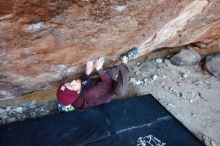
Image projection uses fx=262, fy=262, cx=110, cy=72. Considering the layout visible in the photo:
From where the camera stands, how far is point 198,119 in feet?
6.88

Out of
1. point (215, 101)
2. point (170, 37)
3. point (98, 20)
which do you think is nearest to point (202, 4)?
point (170, 37)

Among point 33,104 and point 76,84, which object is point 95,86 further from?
point 33,104

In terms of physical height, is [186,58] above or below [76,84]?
below

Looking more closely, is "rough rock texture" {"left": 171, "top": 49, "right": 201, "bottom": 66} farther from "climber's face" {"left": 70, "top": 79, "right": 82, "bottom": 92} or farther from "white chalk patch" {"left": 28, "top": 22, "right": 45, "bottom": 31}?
"white chalk patch" {"left": 28, "top": 22, "right": 45, "bottom": 31}

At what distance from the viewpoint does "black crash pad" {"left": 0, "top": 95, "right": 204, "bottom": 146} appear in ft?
5.66

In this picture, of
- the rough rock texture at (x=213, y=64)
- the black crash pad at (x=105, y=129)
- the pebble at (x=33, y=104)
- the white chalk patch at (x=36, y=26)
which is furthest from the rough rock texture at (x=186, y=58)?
the white chalk patch at (x=36, y=26)

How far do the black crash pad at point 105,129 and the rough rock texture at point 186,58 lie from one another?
0.84 meters

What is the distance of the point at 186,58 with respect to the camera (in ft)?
8.95

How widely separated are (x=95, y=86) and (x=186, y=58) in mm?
1183

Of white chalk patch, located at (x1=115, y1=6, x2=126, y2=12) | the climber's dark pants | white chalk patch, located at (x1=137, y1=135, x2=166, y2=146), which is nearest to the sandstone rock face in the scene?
white chalk patch, located at (x1=115, y1=6, x2=126, y2=12)

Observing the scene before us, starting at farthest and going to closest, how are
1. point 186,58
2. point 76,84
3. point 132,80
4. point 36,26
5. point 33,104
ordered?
1. point 186,58
2. point 132,80
3. point 33,104
4. point 76,84
5. point 36,26

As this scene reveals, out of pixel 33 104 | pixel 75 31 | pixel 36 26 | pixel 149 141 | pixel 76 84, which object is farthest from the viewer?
pixel 33 104

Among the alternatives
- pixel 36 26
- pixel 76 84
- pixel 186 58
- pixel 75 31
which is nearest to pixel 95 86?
pixel 76 84

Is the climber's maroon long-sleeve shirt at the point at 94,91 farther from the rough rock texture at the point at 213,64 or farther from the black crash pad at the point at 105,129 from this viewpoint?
the rough rock texture at the point at 213,64
